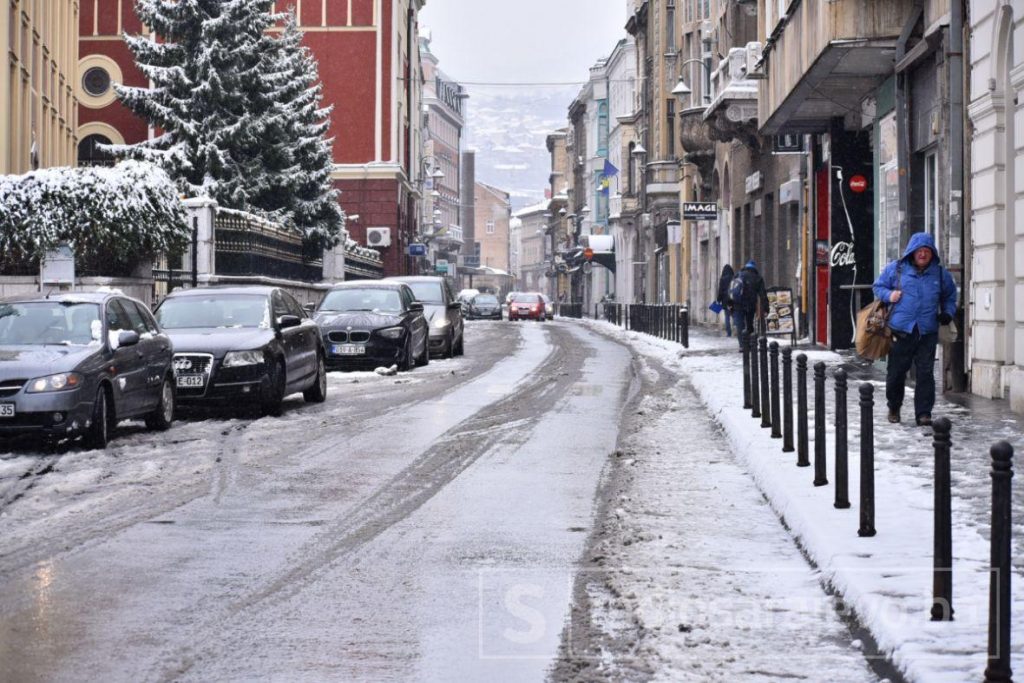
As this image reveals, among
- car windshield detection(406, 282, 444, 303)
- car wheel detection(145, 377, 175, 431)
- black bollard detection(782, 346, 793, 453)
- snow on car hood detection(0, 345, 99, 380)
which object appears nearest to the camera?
black bollard detection(782, 346, 793, 453)

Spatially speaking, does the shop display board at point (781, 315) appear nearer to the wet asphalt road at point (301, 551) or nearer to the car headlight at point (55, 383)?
the wet asphalt road at point (301, 551)

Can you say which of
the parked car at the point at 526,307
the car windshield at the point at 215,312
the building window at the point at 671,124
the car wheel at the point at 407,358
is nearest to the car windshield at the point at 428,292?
the car wheel at the point at 407,358

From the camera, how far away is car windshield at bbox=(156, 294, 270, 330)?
1902 cm

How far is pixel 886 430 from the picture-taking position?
14453mm

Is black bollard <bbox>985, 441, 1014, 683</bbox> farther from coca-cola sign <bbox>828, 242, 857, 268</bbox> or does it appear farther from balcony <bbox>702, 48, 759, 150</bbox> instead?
balcony <bbox>702, 48, 759, 150</bbox>

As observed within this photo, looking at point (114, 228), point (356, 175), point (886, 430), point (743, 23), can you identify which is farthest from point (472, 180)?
point (886, 430)

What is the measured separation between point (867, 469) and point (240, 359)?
1043 centimetres

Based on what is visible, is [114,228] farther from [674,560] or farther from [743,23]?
[743,23]

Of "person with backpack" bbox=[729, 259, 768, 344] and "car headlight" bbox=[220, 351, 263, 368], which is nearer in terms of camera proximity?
"car headlight" bbox=[220, 351, 263, 368]

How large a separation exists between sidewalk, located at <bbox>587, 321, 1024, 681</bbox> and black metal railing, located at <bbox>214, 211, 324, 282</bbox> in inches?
699

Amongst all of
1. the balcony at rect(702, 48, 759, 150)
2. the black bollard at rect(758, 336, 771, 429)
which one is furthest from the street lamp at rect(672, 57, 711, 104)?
the black bollard at rect(758, 336, 771, 429)

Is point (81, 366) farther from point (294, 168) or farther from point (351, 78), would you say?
point (351, 78)

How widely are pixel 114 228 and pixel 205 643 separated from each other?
19.3 metres

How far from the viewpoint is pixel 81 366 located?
46.7 ft
